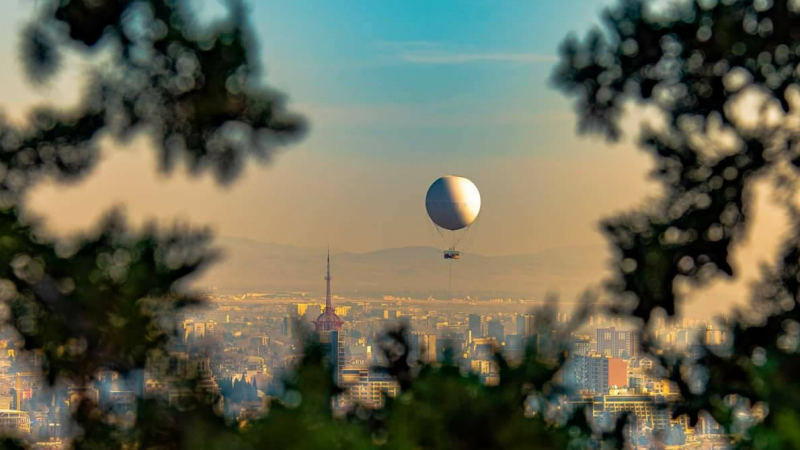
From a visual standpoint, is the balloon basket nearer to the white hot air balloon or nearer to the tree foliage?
the white hot air balloon

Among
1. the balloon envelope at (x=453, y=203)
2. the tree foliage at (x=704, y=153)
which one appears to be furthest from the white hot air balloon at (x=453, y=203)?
the tree foliage at (x=704, y=153)

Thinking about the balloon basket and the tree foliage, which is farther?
the balloon basket

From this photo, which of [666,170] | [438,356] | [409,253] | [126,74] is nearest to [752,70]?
[666,170]

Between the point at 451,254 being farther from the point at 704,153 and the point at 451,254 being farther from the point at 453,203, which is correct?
the point at 704,153

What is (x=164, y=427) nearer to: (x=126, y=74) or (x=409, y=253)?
(x=126, y=74)

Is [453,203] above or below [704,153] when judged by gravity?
above

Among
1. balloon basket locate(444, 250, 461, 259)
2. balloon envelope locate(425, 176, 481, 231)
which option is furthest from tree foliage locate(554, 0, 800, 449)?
balloon basket locate(444, 250, 461, 259)

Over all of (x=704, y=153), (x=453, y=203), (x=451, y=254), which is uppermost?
(x=453, y=203)

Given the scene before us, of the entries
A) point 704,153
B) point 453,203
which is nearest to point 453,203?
point 453,203

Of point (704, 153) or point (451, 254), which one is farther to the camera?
point (451, 254)

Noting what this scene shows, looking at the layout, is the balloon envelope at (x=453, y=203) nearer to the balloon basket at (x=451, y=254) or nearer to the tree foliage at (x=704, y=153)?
the balloon basket at (x=451, y=254)
